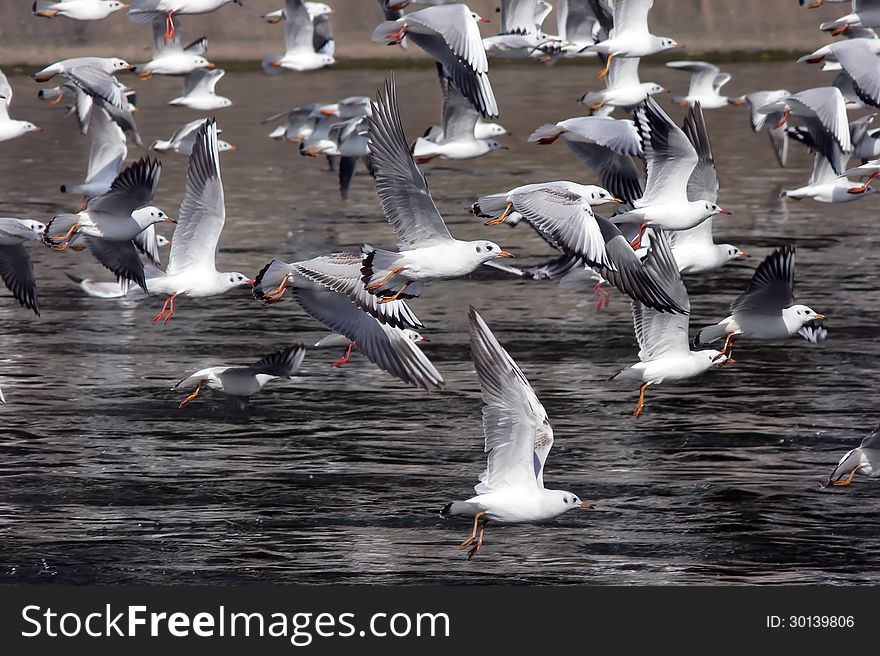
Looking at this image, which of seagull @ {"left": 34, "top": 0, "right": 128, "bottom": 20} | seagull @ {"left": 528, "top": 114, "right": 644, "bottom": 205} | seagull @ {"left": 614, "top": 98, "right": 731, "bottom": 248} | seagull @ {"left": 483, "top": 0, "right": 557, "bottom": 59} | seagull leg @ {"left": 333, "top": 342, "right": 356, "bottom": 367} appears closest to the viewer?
seagull @ {"left": 614, "top": 98, "right": 731, "bottom": 248}

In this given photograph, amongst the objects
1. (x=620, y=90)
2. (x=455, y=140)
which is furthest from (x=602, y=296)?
(x=620, y=90)

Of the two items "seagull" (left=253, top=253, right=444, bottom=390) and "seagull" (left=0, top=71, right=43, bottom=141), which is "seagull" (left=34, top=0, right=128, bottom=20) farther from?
"seagull" (left=253, top=253, right=444, bottom=390)

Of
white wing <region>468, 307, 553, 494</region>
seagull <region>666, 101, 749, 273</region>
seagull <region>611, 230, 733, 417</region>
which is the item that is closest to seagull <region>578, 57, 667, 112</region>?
seagull <region>666, 101, 749, 273</region>

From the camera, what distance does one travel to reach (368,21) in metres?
38.1

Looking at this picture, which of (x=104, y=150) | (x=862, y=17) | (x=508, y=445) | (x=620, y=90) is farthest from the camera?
(x=862, y=17)

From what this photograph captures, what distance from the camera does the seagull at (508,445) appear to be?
8.98 metres

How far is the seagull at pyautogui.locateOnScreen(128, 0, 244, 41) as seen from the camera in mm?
17266

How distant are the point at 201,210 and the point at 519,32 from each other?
7.41 meters

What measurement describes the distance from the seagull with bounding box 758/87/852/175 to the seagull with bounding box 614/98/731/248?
2604 millimetres

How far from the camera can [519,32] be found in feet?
62.6

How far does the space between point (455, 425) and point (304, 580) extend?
10.6ft

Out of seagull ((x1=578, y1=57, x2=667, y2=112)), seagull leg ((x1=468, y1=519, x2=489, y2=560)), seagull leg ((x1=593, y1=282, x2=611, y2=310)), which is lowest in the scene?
seagull leg ((x1=593, y1=282, x2=611, y2=310))

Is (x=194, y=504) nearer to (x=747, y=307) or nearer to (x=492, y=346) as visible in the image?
(x=492, y=346)

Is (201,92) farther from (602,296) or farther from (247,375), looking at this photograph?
(247,375)
